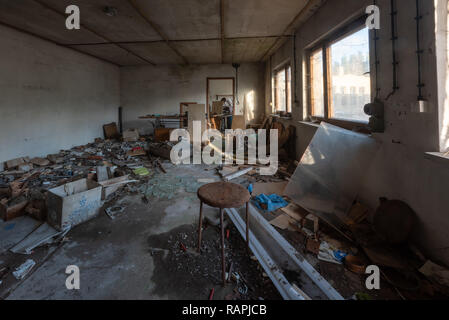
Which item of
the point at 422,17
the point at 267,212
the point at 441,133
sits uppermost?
the point at 422,17

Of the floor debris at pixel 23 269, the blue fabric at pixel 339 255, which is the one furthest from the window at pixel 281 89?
the floor debris at pixel 23 269

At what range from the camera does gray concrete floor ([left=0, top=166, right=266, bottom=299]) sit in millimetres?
1724

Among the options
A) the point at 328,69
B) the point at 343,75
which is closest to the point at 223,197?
the point at 343,75

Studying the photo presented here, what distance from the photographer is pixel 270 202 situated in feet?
10.3

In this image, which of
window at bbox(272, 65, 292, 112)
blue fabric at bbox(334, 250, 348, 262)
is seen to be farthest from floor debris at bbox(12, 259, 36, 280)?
window at bbox(272, 65, 292, 112)

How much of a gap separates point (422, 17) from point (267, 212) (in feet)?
8.38

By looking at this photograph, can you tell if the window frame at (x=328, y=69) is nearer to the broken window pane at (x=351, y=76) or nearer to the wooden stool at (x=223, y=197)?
the broken window pane at (x=351, y=76)

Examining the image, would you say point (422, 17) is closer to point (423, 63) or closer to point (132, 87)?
point (423, 63)

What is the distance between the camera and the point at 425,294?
5.57ft

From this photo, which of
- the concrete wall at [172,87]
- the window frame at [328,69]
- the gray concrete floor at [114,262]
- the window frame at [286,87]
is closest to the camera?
the gray concrete floor at [114,262]

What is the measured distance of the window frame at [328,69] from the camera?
10.2 ft

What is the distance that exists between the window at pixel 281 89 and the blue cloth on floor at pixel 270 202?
3.69 m

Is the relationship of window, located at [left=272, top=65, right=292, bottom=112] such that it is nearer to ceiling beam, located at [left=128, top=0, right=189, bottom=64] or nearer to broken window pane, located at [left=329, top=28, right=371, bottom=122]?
broken window pane, located at [left=329, top=28, right=371, bottom=122]
